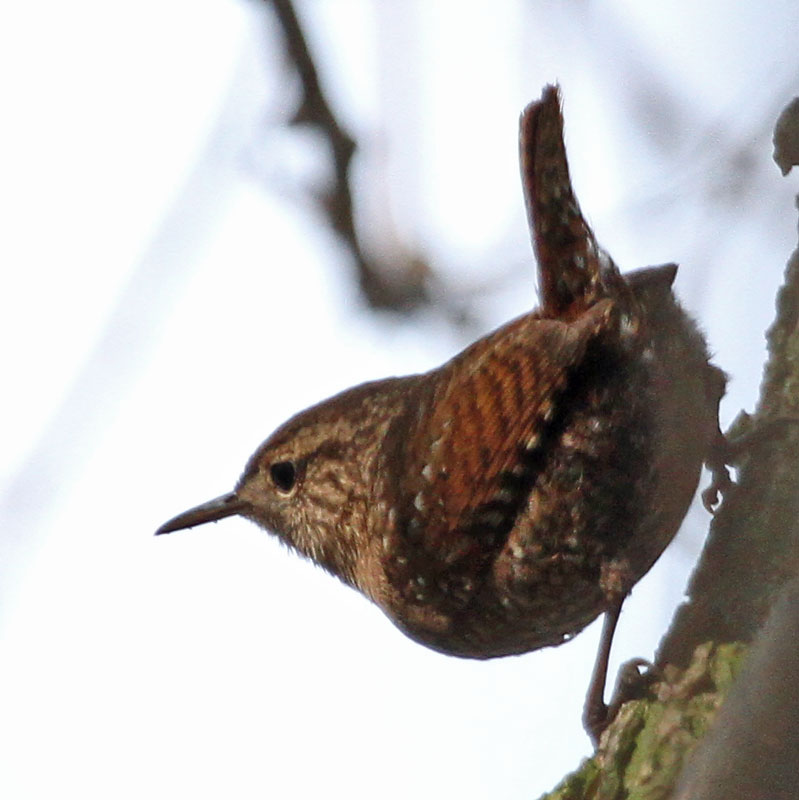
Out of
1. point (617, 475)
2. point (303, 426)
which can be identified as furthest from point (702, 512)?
point (303, 426)

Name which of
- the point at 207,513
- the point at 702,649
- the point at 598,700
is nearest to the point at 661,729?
the point at 702,649

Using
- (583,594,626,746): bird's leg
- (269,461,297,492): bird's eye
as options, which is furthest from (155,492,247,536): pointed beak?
(583,594,626,746): bird's leg

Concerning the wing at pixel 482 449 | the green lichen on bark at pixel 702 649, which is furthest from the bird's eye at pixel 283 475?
the green lichen on bark at pixel 702 649

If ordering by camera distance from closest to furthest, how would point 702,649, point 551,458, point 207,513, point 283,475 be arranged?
point 702,649, point 551,458, point 283,475, point 207,513

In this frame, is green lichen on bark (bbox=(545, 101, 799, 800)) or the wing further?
the wing

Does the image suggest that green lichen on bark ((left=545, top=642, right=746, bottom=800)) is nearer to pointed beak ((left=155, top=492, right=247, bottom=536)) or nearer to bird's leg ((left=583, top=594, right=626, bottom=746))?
bird's leg ((left=583, top=594, right=626, bottom=746))

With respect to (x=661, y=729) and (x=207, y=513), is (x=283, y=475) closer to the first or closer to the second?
(x=207, y=513)

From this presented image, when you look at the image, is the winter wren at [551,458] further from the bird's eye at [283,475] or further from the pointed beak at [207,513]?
the pointed beak at [207,513]

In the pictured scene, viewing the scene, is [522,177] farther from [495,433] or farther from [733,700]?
[733,700]
